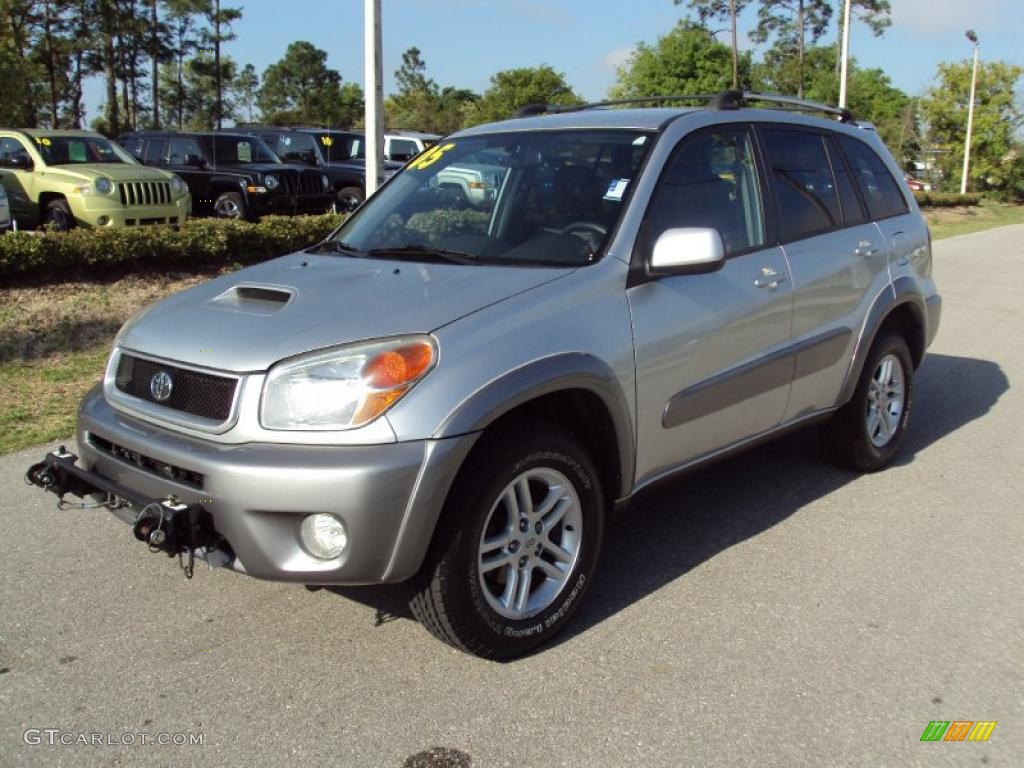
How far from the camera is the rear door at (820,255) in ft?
14.9

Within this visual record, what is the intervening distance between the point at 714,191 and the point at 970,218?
35.6 m

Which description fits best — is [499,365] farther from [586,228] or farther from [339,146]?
[339,146]

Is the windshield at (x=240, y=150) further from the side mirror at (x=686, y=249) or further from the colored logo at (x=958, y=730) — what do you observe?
the colored logo at (x=958, y=730)

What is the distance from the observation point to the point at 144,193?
12609 millimetres

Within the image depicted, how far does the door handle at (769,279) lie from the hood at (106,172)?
10392mm

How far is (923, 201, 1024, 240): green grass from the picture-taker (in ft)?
88.8

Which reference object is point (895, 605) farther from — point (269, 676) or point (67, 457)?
point (67, 457)

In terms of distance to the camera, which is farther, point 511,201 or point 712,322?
point 511,201

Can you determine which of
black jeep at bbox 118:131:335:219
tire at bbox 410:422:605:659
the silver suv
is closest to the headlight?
the silver suv

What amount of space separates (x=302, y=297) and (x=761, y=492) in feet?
8.90

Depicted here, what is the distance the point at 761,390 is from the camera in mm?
4293

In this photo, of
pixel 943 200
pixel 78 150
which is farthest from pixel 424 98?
pixel 78 150

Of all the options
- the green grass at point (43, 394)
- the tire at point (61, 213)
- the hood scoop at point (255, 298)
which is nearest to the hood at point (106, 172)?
the tire at point (61, 213)

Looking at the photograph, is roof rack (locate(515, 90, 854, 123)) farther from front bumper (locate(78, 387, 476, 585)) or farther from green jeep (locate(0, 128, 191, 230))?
green jeep (locate(0, 128, 191, 230))
